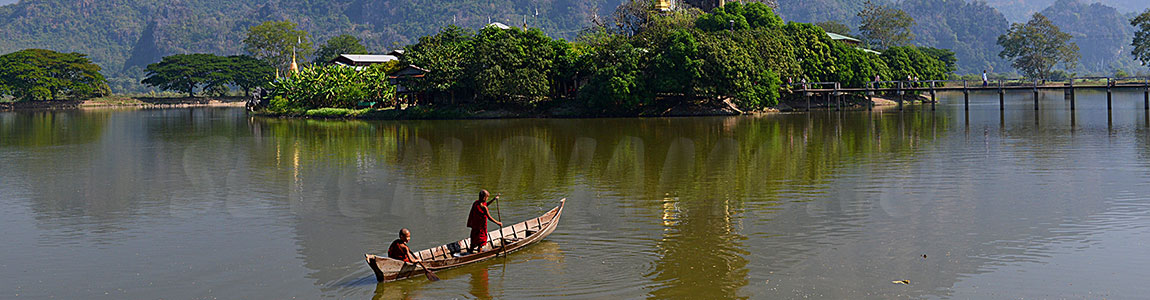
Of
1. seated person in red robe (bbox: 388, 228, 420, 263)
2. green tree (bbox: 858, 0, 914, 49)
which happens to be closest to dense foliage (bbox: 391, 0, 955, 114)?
seated person in red robe (bbox: 388, 228, 420, 263)

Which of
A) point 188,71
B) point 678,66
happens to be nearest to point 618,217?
point 678,66

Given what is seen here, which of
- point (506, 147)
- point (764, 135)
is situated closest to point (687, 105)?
point (764, 135)

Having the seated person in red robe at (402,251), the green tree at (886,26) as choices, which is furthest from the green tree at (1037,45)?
the seated person in red robe at (402,251)

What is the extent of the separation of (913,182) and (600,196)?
9788 mm

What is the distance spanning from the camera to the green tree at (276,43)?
168500 millimetres

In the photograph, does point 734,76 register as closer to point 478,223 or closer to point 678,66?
point 678,66

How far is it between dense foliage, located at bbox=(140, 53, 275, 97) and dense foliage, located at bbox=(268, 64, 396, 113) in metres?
57.1

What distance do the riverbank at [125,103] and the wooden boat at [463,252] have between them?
431ft

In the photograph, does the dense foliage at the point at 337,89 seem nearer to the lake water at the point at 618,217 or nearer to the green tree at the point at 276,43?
the lake water at the point at 618,217

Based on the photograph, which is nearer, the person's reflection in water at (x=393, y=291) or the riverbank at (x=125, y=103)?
the person's reflection in water at (x=393, y=291)

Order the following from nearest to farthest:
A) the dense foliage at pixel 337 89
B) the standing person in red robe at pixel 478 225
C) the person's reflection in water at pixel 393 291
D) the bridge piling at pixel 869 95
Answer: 1. the person's reflection in water at pixel 393 291
2. the standing person in red robe at pixel 478 225
3. the bridge piling at pixel 869 95
4. the dense foliage at pixel 337 89

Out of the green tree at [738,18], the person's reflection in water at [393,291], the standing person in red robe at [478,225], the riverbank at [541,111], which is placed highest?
the green tree at [738,18]

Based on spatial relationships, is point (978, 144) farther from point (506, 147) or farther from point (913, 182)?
point (506, 147)

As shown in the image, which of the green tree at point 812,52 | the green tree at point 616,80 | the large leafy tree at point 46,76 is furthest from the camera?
the large leafy tree at point 46,76
